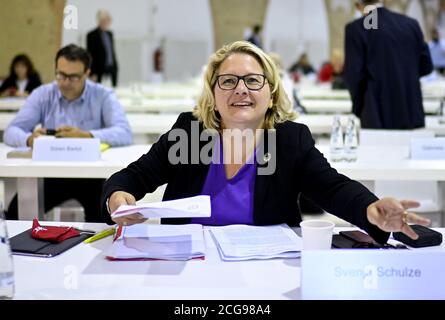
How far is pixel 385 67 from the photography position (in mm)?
4801

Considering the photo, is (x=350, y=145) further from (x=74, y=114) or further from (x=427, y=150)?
(x=74, y=114)

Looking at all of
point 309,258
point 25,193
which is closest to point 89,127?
point 25,193

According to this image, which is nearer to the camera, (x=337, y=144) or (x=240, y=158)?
(x=240, y=158)

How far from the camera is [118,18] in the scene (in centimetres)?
1509

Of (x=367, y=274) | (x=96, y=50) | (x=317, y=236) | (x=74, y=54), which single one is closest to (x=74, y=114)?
(x=74, y=54)

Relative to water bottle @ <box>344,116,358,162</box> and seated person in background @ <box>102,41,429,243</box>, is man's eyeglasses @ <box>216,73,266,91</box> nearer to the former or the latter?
seated person in background @ <box>102,41,429,243</box>

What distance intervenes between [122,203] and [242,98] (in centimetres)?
60

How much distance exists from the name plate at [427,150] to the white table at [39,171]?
145 centimetres

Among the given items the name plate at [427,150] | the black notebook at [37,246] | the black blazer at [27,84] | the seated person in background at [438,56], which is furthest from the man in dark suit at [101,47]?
the seated person in background at [438,56]

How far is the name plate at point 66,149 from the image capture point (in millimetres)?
3184

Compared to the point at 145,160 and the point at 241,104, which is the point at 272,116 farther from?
the point at 145,160

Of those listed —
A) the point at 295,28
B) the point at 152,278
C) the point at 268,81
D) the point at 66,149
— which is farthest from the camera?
the point at 295,28

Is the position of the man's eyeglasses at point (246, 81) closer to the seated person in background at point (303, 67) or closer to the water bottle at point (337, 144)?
the water bottle at point (337, 144)
